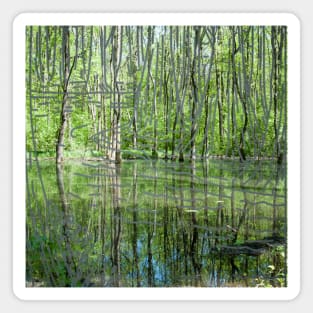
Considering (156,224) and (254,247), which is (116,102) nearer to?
(156,224)

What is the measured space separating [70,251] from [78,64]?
1031 millimetres

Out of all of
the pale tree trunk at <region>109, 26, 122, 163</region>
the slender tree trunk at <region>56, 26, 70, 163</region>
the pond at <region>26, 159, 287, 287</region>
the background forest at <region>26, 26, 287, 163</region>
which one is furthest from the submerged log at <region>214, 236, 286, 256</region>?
the slender tree trunk at <region>56, 26, 70, 163</region>

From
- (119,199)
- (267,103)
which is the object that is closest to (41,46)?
(119,199)

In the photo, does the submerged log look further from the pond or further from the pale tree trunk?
the pale tree trunk

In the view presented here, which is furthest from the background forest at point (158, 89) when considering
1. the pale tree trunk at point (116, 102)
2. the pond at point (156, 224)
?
the pond at point (156, 224)

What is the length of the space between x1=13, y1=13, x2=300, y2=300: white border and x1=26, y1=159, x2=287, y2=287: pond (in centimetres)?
4

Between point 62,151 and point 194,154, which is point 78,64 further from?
point 194,154

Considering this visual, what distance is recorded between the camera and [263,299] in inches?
139

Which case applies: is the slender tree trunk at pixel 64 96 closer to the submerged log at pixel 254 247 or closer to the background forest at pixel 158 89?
the background forest at pixel 158 89
